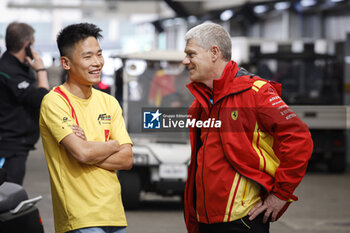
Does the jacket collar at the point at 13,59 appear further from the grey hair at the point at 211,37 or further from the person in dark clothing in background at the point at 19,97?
the grey hair at the point at 211,37

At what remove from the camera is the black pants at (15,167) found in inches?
215

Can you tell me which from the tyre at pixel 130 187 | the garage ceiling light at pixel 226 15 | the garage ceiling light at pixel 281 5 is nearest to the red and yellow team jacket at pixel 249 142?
the tyre at pixel 130 187

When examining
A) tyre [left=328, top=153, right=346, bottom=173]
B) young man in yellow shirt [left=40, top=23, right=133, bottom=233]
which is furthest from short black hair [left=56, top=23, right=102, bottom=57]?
tyre [left=328, top=153, right=346, bottom=173]

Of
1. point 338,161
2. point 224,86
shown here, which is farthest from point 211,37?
point 338,161

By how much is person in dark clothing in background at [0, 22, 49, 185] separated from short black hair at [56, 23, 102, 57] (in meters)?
1.82

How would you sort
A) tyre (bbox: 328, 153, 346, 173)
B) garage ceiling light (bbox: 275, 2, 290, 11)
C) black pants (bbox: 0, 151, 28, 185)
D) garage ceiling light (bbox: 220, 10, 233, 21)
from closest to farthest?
1. black pants (bbox: 0, 151, 28, 185)
2. tyre (bbox: 328, 153, 346, 173)
3. garage ceiling light (bbox: 275, 2, 290, 11)
4. garage ceiling light (bbox: 220, 10, 233, 21)

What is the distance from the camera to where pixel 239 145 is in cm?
342

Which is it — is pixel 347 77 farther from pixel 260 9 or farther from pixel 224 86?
pixel 224 86

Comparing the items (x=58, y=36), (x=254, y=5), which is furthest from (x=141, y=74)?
(x=254, y=5)

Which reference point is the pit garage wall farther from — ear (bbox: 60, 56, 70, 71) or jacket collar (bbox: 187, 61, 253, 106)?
ear (bbox: 60, 56, 70, 71)

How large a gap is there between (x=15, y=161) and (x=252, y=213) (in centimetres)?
259

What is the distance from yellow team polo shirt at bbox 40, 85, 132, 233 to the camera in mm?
3451

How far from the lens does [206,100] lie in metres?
3.57

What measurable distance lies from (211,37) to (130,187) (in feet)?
19.9
